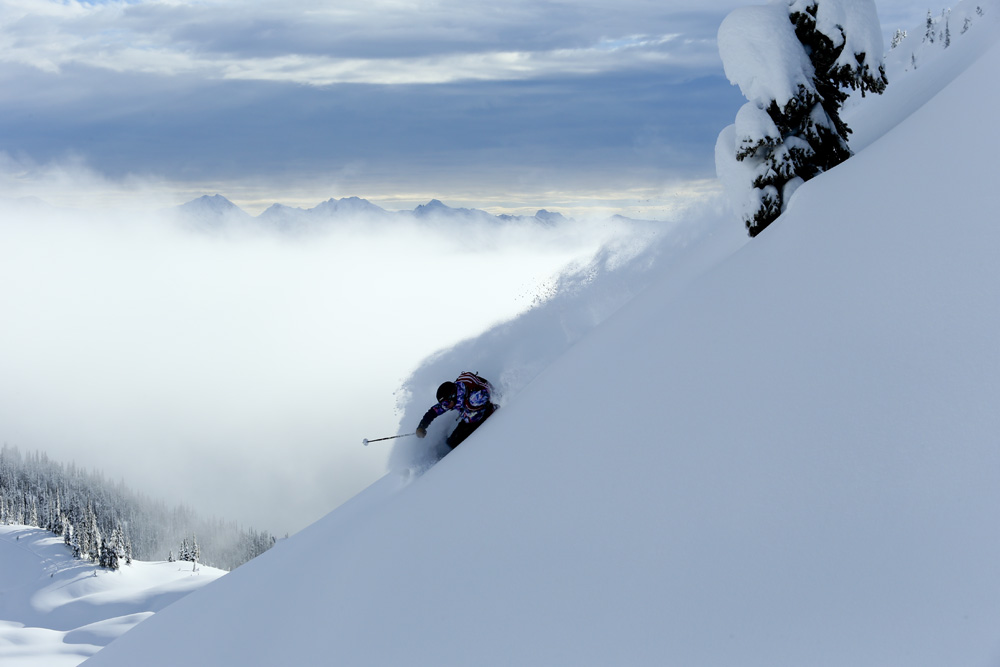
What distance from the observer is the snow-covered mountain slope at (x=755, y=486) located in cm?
425

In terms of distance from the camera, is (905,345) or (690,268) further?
(690,268)

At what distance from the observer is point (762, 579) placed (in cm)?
468

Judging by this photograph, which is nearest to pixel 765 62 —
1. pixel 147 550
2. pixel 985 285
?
pixel 985 285

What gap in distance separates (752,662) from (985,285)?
138 inches

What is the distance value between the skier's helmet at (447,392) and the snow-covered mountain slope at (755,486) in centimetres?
164

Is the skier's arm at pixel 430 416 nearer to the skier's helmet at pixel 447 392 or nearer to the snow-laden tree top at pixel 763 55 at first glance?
the skier's helmet at pixel 447 392

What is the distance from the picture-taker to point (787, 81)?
1127 cm

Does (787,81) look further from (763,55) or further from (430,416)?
(430,416)

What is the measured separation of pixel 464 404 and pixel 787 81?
7.29 meters

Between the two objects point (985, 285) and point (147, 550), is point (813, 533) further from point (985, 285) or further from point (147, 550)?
point (147, 550)

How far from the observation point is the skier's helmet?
11523 mm

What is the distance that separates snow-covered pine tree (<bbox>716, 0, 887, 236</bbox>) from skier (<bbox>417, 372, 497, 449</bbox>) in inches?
198

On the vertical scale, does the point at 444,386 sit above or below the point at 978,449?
above

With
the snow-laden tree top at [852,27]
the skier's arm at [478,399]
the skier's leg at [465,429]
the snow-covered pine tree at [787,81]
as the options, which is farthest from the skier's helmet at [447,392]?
the snow-laden tree top at [852,27]
